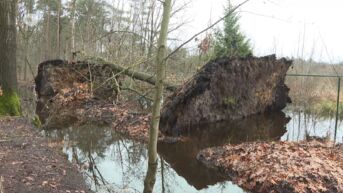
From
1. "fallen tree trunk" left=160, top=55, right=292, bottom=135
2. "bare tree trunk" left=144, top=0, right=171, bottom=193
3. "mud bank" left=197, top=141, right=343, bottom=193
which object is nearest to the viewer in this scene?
"bare tree trunk" left=144, top=0, right=171, bottom=193

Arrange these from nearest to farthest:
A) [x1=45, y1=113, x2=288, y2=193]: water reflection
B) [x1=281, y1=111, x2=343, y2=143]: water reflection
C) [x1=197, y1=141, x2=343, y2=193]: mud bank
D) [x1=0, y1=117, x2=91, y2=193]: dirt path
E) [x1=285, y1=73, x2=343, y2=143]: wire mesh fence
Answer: [x1=0, y1=117, x2=91, y2=193]: dirt path → [x1=197, y1=141, x2=343, y2=193]: mud bank → [x1=45, y1=113, x2=288, y2=193]: water reflection → [x1=281, y1=111, x2=343, y2=143]: water reflection → [x1=285, y1=73, x2=343, y2=143]: wire mesh fence

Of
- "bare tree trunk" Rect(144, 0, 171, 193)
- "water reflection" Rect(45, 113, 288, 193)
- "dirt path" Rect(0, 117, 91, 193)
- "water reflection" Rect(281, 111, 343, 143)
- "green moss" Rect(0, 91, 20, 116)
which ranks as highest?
"bare tree trunk" Rect(144, 0, 171, 193)

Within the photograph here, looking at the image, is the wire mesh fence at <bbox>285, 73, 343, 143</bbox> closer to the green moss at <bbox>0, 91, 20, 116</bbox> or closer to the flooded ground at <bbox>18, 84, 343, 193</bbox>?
the flooded ground at <bbox>18, 84, 343, 193</bbox>

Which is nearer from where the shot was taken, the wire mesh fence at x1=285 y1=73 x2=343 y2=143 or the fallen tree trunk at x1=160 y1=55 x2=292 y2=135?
the fallen tree trunk at x1=160 y1=55 x2=292 y2=135

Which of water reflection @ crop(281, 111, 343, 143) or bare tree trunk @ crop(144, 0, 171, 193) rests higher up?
bare tree trunk @ crop(144, 0, 171, 193)

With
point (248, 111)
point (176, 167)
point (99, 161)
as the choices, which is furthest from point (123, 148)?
point (248, 111)

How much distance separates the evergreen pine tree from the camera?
22766 millimetres

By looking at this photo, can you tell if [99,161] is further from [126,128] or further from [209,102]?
[209,102]

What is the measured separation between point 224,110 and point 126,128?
354cm

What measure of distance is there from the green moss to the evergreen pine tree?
13467 mm

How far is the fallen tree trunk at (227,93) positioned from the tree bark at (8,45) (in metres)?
4.55

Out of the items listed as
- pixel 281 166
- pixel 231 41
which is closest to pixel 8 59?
pixel 281 166

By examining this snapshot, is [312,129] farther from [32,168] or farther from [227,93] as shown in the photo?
[32,168]

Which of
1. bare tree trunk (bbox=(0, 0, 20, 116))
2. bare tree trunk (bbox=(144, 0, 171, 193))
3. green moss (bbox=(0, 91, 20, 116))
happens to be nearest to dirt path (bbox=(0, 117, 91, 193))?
bare tree trunk (bbox=(144, 0, 171, 193))
